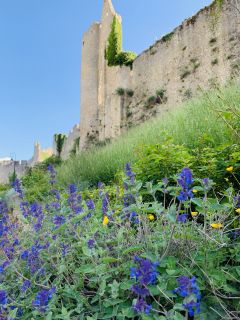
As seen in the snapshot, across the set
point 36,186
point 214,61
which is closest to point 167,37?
point 214,61

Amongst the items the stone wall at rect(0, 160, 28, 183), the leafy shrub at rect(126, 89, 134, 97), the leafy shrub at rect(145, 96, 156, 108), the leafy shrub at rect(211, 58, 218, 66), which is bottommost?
the stone wall at rect(0, 160, 28, 183)

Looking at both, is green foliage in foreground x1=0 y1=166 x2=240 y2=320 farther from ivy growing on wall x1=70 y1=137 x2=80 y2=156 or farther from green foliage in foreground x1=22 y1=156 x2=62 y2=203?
ivy growing on wall x1=70 y1=137 x2=80 y2=156

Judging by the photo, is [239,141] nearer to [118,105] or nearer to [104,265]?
[104,265]

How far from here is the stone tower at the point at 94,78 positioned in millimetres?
22705

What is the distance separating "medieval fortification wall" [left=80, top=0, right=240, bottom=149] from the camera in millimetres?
12844

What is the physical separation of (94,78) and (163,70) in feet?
29.2

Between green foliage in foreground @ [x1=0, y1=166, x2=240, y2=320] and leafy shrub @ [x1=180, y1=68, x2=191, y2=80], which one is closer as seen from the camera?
green foliage in foreground @ [x1=0, y1=166, x2=240, y2=320]

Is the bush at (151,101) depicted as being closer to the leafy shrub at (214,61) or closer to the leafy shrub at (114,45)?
the leafy shrub at (214,61)

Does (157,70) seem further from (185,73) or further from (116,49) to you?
(116,49)

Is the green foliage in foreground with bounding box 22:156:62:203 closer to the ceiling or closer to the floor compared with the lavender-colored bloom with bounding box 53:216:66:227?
closer to the floor

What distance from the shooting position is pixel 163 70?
629 inches

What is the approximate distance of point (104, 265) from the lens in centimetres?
178

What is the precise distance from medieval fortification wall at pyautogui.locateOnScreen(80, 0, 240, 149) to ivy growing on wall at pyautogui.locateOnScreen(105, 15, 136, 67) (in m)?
0.52

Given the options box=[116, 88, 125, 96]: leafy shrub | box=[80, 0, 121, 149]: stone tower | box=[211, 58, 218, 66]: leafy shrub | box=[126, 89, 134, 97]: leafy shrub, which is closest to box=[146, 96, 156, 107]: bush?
box=[126, 89, 134, 97]: leafy shrub
